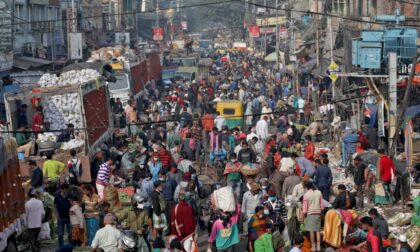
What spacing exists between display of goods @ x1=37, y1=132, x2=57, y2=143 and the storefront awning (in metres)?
19.1

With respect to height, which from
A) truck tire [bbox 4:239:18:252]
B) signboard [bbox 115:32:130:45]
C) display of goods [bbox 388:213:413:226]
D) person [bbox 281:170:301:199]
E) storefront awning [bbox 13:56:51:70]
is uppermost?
signboard [bbox 115:32:130:45]

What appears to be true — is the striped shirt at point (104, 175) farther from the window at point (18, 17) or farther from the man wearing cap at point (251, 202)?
the window at point (18, 17)

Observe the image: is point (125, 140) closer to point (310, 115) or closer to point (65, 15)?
point (310, 115)

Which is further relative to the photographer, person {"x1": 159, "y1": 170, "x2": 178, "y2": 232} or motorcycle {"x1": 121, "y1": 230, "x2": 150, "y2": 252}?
person {"x1": 159, "y1": 170, "x2": 178, "y2": 232}

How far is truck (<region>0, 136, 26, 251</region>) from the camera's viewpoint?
14.9 m

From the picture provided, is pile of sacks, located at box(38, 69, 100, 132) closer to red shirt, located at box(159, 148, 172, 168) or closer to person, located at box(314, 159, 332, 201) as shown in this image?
red shirt, located at box(159, 148, 172, 168)

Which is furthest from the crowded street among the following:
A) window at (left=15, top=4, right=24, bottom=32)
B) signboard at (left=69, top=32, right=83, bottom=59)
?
signboard at (left=69, top=32, right=83, bottom=59)

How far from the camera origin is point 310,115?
33406mm

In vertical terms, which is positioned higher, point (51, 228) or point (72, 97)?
point (72, 97)

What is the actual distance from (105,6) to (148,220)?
7794 cm

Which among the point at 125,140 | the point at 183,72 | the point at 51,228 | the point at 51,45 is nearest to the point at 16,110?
the point at 125,140

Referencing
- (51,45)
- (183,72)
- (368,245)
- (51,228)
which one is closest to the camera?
(368,245)

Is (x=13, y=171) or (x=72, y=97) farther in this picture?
(x=72, y=97)

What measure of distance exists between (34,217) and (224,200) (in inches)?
124
